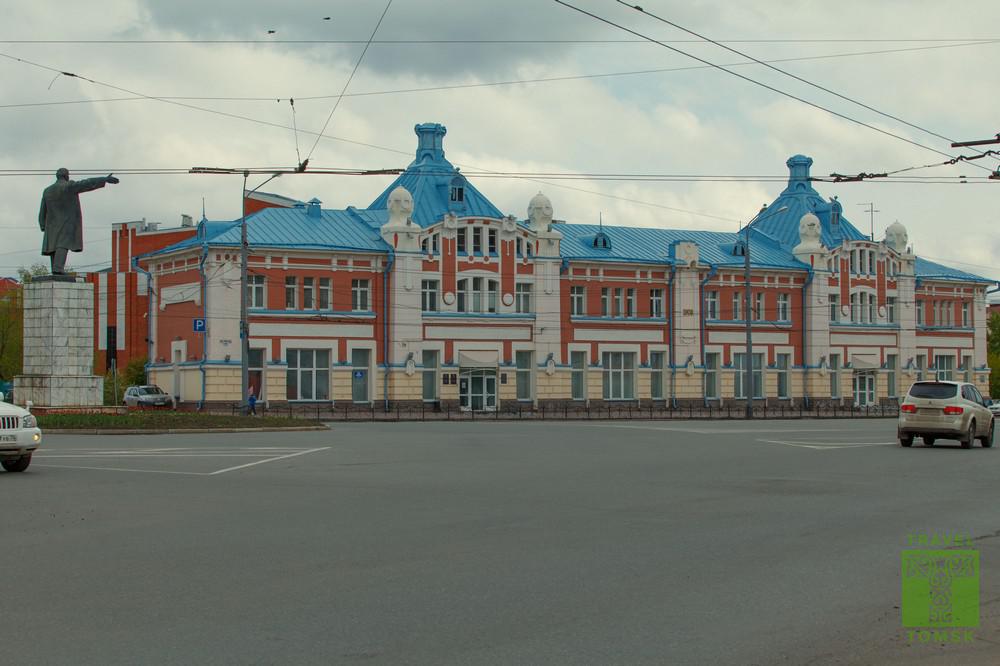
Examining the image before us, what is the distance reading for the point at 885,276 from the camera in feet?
263

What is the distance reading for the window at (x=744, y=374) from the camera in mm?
74562

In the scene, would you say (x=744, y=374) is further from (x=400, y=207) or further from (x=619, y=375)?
(x=400, y=207)

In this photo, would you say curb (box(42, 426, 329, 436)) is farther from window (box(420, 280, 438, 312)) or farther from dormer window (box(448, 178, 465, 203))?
dormer window (box(448, 178, 465, 203))

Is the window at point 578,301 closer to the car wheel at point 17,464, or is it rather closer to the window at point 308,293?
the window at point 308,293

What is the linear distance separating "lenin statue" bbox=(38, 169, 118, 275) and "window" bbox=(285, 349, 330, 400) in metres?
21.4

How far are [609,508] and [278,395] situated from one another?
1837 inches

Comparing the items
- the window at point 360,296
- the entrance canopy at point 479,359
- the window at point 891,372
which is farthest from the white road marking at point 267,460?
the window at point 891,372

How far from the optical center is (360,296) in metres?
63.2

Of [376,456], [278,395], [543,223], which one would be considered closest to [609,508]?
[376,456]

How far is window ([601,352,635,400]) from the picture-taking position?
69938 mm

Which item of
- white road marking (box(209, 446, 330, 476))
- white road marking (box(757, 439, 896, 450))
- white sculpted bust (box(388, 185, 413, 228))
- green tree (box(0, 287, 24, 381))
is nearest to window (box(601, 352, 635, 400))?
white sculpted bust (box(388, 185, 413, 228))

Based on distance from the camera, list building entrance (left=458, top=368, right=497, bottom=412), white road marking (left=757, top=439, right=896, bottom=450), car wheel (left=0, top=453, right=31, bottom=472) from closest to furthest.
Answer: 1. car wheel (left=0, top=453, right=31, bottom=472)
2. white road marking (left=757, top=439, right=896, bottom=450)
3. building entrance (left=458, top=368, right=497, bottom=412)

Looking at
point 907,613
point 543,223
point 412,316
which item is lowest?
point 907,613

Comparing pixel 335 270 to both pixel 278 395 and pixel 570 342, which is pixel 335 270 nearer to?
pixel 278 395
